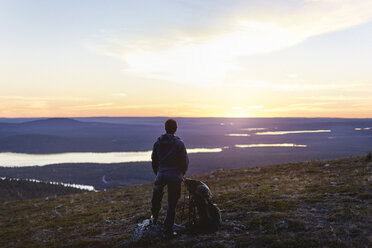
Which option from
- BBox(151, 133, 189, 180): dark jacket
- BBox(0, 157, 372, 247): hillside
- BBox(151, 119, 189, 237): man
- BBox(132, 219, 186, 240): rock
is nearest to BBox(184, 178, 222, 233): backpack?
BBox(0, 157, 372, 247): hillside

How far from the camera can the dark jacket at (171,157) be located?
8836 mm

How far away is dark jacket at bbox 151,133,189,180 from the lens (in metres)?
8.84

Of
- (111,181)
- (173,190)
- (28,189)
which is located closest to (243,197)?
(173,190)

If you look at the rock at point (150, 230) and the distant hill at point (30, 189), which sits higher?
the rock at point (150, 230)

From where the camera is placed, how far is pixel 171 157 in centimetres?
885

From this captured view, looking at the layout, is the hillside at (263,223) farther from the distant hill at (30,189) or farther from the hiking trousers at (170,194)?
the distant hill at (30,189)

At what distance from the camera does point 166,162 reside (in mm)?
8906

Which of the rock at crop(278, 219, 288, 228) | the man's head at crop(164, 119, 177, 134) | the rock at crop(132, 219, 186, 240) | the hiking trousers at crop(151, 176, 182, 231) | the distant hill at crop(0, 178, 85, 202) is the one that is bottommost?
the distant hill at crop(0, 178, 85, 202)

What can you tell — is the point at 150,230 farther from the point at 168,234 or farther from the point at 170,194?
the point at 170,194

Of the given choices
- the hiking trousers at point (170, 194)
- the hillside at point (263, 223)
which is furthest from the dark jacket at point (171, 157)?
the hillside at point (263, 223)

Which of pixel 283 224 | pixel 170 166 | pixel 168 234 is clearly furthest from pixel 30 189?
pixel 283 224

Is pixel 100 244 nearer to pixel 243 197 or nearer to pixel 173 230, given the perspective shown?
pixel 173 230

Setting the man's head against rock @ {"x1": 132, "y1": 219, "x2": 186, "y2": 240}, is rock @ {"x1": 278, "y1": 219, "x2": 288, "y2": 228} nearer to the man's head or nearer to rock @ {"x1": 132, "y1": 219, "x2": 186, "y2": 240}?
rock @ {"x1": 132, "y1": 219, "x2": 186, "y2": 240}

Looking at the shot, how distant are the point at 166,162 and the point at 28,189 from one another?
71465 millimetres
